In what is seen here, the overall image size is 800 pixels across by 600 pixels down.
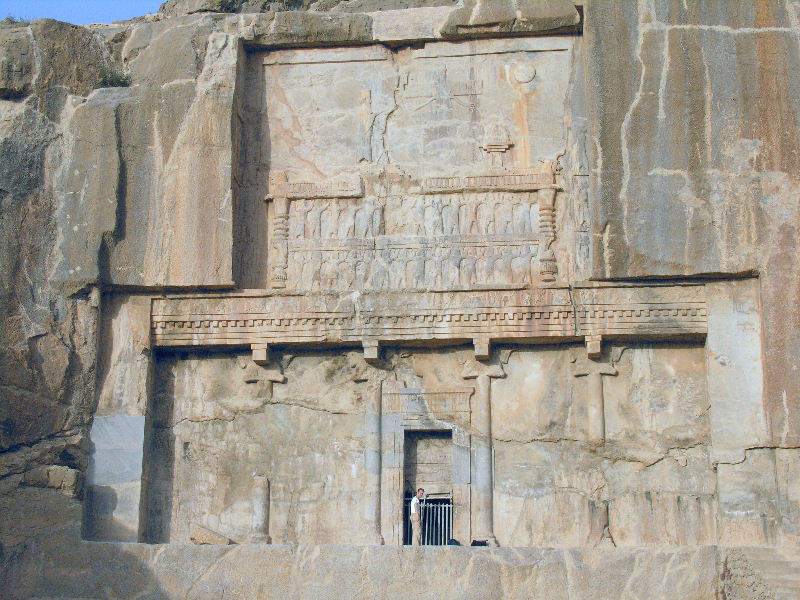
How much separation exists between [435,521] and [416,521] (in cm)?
22

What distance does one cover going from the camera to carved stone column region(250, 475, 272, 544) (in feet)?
41.1

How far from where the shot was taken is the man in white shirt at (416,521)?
12.3 meters

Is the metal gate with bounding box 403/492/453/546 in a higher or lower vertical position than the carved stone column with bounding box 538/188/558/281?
lower

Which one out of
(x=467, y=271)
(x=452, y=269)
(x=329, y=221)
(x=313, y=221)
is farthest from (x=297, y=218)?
(x=467, y=271)

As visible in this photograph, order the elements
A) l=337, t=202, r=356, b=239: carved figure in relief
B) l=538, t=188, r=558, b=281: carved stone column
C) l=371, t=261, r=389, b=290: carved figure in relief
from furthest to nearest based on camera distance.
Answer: l=337, t=202, r=356, b=239: carved figure in relief → l=371, t=261, r=389, b=290: carved figure in relief → l=538, t=188, r=558, b=281: carved stone column

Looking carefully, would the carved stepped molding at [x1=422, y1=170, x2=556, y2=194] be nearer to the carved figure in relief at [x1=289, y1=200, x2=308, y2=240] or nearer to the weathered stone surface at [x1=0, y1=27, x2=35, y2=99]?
the carved figure in relief at [x1=289, y1=200, x2=308, y2=240]

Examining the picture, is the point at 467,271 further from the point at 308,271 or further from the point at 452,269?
the point at 308,271

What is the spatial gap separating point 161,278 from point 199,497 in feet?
6.65

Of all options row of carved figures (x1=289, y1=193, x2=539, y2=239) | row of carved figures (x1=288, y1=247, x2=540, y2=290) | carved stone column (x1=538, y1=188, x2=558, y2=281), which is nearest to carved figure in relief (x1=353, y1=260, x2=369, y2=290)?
row of carved figures (x1=288, y1=247, x2=540, y2=290)

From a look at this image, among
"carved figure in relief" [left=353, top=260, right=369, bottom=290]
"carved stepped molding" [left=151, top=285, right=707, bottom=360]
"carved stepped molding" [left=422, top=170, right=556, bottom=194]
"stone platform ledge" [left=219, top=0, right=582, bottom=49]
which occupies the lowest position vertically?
"carved stepped molding" [left=151, top=285, right=707, bottom=360]

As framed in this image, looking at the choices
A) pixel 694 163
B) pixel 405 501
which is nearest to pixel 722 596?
pixel 405 501

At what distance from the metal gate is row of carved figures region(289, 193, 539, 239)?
2.44 m

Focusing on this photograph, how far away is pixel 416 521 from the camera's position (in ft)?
40.6

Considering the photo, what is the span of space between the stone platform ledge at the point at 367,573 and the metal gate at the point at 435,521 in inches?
32.5
